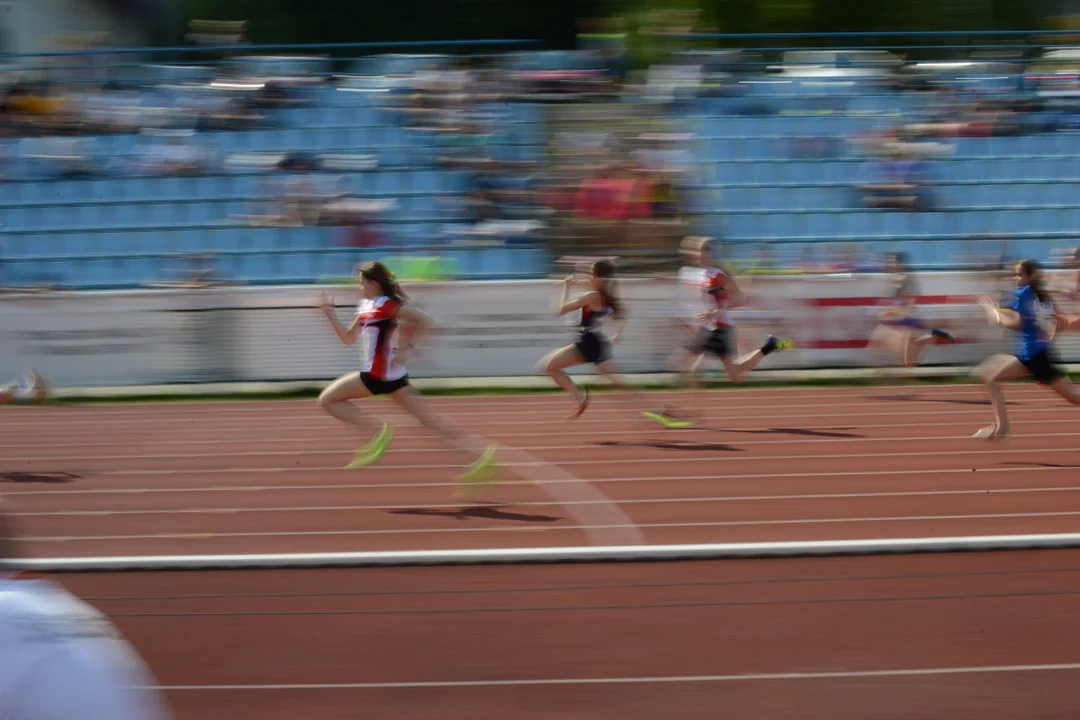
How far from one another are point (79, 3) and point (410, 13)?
733 cm

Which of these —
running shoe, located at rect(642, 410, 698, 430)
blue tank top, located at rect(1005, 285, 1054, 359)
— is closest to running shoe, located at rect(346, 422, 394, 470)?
running shoe, located at rect(642, 410, 698, 430)

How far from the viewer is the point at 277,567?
6656mm

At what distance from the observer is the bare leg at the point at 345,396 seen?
9.08 m

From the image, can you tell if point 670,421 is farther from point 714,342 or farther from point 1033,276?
point 1033,276

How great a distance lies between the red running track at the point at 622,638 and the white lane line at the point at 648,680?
0.04 feet

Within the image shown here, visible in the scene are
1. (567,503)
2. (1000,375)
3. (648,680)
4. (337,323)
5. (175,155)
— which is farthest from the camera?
(175,155)

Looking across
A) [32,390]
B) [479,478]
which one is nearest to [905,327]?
[479,478]

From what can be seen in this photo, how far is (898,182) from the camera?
58.1 ft

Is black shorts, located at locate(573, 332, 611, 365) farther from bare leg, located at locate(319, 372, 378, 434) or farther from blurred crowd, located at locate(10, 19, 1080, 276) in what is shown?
blurred crowd, located at locate(10, 19, 1080, 276)

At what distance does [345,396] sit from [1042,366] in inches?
218

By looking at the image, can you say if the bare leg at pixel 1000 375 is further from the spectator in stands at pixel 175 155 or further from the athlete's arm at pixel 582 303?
the spectator in stands at pixel 175 155

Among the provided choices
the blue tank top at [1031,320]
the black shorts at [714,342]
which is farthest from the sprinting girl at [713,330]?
the blue tank top at [1031,320]

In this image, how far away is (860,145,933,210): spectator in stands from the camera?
1756 centimetres

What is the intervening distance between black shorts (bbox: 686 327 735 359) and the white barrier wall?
2.97 metres
